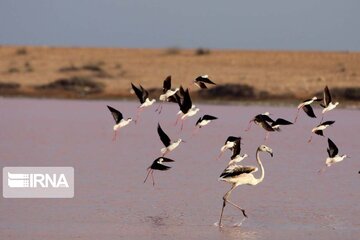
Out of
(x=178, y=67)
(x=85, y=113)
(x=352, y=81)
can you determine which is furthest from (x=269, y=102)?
(x=178, y=67)

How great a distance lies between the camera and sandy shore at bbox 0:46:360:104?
111 ft

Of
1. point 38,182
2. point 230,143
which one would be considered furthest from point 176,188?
point 38,182

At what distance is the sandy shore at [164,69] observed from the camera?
111 feet

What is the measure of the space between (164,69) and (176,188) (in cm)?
2647

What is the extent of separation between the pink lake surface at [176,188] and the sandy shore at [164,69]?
11258 mm

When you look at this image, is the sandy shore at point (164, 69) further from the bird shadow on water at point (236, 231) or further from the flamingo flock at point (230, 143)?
the bird shadow on water at point (236, 231)

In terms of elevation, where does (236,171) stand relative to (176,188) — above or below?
below

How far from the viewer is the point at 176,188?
13023 millimetres

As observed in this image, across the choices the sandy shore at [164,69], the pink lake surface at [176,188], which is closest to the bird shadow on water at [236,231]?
the pink lake surface at [176,188]

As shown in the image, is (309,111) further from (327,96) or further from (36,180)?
(36,180)

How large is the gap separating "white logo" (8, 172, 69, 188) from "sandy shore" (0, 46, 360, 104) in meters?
18.0

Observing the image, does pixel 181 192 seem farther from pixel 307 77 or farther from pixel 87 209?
pixel 307 77

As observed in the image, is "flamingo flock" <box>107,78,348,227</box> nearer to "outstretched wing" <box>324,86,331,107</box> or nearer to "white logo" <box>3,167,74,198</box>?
"outstretched wing" <box>324,86,331,107</box>

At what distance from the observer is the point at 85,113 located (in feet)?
85.6
